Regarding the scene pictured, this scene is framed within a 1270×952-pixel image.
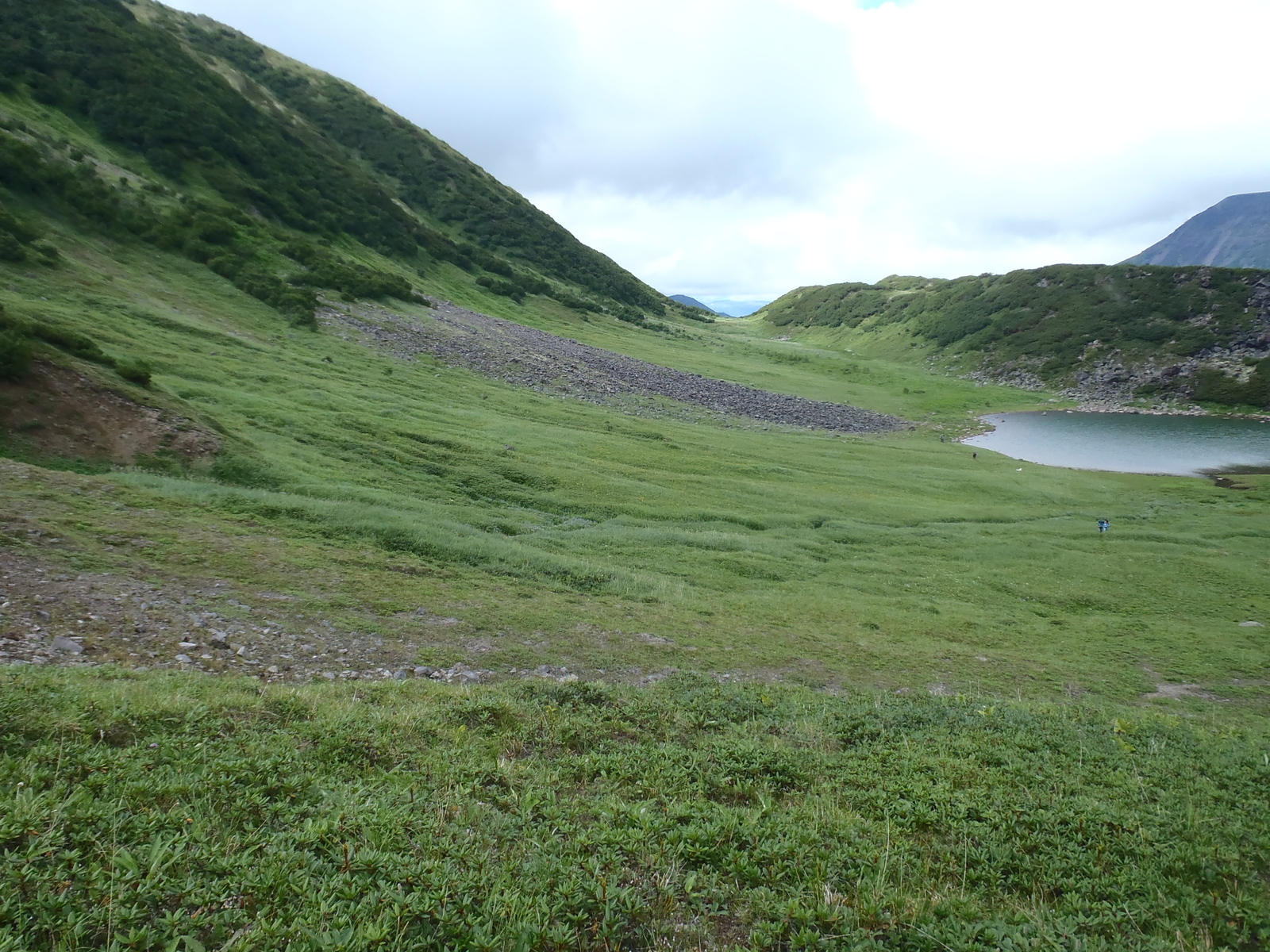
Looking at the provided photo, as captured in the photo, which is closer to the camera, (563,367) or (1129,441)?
(563,367)

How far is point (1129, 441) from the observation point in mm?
94125

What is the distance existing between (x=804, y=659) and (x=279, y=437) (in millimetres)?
28261

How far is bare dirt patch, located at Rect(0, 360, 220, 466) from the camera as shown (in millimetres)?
22766

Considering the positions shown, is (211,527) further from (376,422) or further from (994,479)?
(994,479)

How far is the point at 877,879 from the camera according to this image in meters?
7.62

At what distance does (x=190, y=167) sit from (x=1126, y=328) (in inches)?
7047

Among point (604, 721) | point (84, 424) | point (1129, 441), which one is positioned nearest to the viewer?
point (604, 721)

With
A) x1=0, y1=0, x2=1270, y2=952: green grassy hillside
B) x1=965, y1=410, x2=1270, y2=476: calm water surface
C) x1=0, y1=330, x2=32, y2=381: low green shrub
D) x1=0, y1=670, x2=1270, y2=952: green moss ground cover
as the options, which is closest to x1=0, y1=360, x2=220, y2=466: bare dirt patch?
x1=0, y1=0, x2=1270, y2=952: green grassy hillside

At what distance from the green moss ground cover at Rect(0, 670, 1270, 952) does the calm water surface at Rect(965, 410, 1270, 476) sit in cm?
8184

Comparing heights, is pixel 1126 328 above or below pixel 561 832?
above

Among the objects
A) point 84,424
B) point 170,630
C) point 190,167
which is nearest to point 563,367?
point 190,167

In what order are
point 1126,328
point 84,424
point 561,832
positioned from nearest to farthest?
point 561,832 < point 84,424 < point 1126,328

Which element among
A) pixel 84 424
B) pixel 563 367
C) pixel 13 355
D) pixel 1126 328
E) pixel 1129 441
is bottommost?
pixel 84 424

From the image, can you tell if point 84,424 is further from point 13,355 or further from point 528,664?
point 528,664
